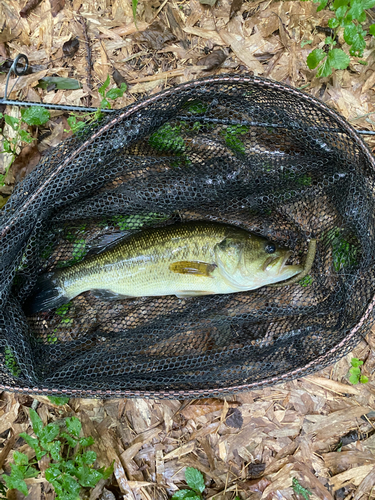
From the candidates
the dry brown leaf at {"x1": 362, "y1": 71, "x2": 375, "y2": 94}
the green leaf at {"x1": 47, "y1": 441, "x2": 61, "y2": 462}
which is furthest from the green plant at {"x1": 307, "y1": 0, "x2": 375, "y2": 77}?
the green leaf at {"x1": 47, "y1": 441, "x2": 61, "y2": 462}

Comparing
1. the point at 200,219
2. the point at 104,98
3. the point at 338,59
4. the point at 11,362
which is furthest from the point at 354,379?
the point at 104,98

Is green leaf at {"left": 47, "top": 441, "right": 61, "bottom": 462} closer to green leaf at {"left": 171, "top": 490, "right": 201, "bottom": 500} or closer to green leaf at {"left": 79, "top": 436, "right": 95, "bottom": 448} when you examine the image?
green leaf at {"left": 79, "top": 436, "right": 95, "bottom": 448}

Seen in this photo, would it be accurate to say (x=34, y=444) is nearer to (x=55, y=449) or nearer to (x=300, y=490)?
(x=55, y=449)

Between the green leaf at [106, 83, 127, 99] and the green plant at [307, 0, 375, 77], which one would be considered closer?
the green plant at [307, 0, 375, 77]

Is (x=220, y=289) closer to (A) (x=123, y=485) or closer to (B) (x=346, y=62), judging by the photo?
(A) (x=123, y=485)

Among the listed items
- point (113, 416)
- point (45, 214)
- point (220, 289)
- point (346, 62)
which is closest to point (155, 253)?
point (220, 289)

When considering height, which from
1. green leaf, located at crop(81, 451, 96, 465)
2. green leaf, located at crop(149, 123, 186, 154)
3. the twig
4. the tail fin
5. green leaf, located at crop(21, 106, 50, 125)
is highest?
the twig

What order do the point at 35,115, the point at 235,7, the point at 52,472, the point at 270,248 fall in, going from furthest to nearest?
the point at 235,7, the point at 35,115, the point at 52,472, the point at 270,248
